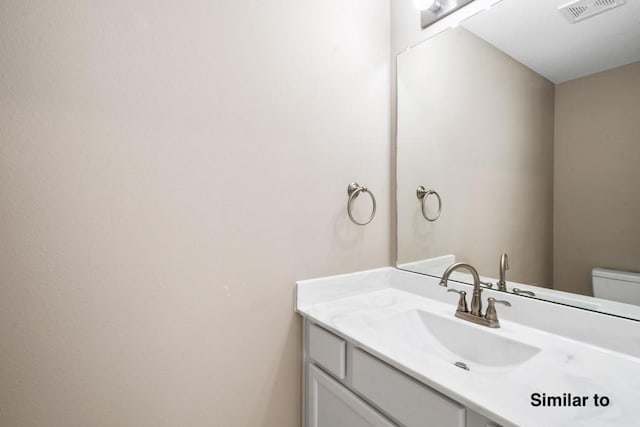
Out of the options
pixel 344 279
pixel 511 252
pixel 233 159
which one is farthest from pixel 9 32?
pixel 511 252

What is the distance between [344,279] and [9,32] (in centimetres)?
121

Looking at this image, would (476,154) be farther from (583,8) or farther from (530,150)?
(583,8)

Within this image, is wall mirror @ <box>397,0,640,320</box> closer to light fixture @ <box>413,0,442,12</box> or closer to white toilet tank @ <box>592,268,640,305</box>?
white toilet tank @ <box>592,268,640,305</box>

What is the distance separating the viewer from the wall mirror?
80 centimetres

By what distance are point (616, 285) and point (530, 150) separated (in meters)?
0.46

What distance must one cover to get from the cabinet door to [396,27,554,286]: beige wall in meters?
0.63

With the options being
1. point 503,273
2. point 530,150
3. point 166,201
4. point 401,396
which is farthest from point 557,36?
point 166,201

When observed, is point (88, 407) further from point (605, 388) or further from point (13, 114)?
point (605, 388)

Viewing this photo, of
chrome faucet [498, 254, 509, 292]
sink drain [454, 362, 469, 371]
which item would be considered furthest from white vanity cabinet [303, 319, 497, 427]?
chrome faucet [498, 254, 509, 292]

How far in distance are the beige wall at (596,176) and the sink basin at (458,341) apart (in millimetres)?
263

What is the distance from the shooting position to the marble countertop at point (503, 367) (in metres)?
A: 0.53

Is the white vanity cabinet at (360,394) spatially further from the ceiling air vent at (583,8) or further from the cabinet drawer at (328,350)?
the ceiling air vent at (583,8)

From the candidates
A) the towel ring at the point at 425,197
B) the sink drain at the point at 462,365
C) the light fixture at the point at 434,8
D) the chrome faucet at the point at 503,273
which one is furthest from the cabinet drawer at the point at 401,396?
the light fixture at the point at 434,8

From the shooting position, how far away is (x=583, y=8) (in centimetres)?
86
